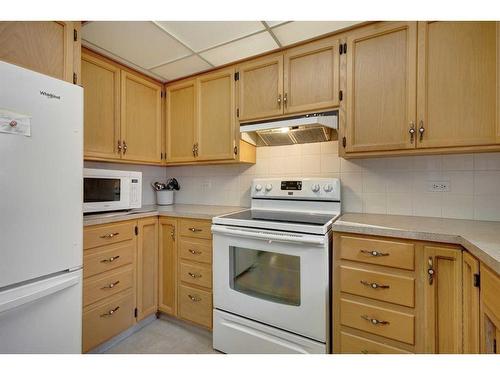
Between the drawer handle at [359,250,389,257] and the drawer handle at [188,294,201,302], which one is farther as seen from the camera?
the drawer handle at [188,294,201,302]

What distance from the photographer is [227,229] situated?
160 centimetres

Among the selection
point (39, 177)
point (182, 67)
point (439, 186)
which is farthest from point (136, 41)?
point (439, 186)

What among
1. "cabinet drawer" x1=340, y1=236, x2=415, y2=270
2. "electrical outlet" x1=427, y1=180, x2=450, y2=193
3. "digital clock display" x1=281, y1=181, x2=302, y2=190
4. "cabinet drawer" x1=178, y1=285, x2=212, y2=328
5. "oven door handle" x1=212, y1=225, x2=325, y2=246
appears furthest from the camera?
"digital clock display" x1=281, y1=181, x2=302, y2=190

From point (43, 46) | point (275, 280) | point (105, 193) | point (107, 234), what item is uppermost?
point (43, 46)

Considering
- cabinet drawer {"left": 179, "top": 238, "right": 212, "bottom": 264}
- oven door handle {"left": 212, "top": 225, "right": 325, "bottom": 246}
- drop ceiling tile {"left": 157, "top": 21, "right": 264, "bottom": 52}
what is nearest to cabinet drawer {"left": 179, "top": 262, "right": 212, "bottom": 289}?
cabinet drawer {"left": 179, "top": 238, "right": 212, "bottom": 264}

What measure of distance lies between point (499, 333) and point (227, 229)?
1.29 m

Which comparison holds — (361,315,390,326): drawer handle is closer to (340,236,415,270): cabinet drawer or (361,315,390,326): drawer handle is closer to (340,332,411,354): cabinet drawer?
(340,332,411,354): cabinet drawer

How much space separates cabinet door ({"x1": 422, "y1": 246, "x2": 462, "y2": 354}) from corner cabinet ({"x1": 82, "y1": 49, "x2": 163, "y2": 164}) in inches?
87.4

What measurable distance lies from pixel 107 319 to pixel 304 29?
7.75ft

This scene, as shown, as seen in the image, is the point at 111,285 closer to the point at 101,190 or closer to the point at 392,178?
the point at 101,190

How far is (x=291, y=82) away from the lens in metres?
1.78

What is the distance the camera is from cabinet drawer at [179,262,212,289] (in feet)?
5.85

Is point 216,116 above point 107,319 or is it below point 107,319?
above

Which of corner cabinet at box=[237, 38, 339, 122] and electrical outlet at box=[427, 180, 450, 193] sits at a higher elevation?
corner cabinet at box=[237, 38, 339, 122]
